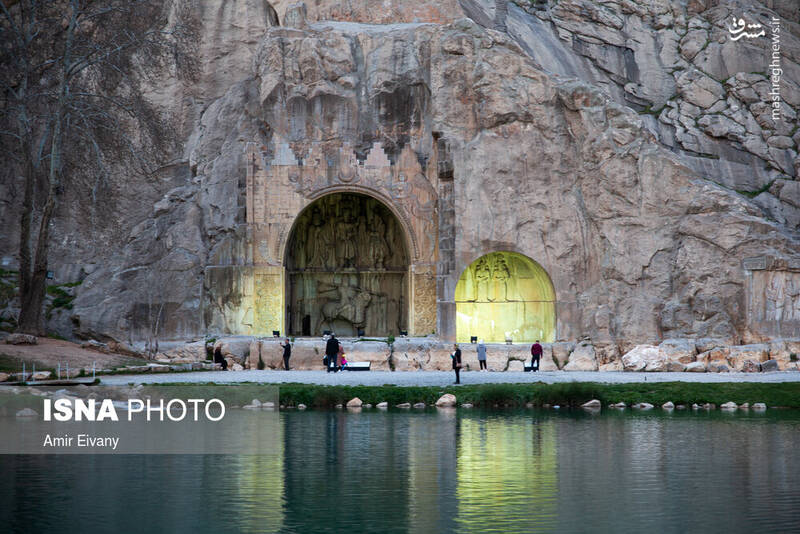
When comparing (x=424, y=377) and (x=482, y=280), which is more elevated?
(x=482, y=280)

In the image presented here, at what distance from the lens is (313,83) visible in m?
40.8

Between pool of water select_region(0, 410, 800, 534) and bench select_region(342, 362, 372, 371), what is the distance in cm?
1336

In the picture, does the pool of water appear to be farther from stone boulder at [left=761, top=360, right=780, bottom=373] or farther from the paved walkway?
stone boulder at [left=761, top=360, right=780, bottom=373]

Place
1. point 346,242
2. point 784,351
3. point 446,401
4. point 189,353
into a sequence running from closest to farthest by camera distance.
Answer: point 446,401 → point 784,351 → point 189,353 → point 346,242

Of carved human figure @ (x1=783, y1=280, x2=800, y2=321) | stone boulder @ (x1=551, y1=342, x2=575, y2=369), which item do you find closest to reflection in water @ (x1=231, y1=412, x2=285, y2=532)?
stone boulder @ (x1=551, y1=342, x2=575, y2=369)

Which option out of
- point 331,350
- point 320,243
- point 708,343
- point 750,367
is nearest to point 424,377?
point 331,350

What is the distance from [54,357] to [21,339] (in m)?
1.28

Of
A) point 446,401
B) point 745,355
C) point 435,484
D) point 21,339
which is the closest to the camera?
point 435,484

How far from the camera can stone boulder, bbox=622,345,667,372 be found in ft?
109

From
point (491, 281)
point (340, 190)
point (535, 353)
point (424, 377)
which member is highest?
point (340, 190)

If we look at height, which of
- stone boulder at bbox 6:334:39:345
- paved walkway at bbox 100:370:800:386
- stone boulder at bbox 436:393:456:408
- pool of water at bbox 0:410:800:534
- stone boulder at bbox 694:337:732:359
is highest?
stone boulder at bbox 6:334:39:345

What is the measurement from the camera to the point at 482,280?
39719mm

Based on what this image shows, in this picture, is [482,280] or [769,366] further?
[482,280]

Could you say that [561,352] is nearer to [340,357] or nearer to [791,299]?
[340,357]
